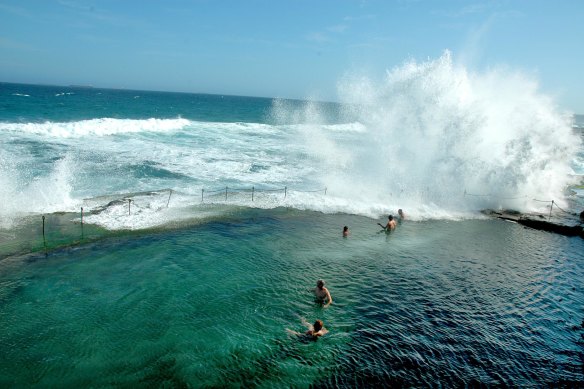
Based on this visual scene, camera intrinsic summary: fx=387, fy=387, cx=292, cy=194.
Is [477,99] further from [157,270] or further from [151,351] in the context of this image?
[151,351]

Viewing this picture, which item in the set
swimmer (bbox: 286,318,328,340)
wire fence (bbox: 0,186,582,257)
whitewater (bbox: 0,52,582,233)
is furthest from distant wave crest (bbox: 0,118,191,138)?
swimmer (bbox: 286,318,328,340)

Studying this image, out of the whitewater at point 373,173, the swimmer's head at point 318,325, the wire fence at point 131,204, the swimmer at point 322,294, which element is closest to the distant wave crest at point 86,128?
the whitewater at point 373,173

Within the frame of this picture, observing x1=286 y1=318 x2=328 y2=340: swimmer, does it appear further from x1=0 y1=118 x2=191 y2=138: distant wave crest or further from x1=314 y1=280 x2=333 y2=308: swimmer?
x1=0 y1=118 x2=191 y2=138: distant wave crest

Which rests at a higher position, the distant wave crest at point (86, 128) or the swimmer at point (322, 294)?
the distant wave crest at point (86, 128)

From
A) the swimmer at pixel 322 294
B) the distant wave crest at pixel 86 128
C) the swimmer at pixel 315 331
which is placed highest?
the distant wave crest at pixel 86 128

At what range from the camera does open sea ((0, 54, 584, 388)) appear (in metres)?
9.73

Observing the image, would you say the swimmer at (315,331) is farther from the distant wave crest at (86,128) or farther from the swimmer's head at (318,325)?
the distant wave crest at (86,128)

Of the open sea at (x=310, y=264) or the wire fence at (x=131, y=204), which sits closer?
the open sea at (x=310, y=264)

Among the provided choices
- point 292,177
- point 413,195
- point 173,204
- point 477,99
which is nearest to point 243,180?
point 292,177

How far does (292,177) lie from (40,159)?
774 inches

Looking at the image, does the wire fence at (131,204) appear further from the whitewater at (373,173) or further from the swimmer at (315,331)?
the swimmer at (315,331)

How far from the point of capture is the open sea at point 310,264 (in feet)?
31.9

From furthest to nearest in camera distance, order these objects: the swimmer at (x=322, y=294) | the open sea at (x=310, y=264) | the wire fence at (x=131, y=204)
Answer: the wire fence at (x=131, y=204) → the swimmer at (x=322, y=294) → the open sea at (x=310, y=264)

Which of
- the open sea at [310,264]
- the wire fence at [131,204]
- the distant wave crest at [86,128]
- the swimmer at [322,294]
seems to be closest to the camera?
the open sea at [310,264]
